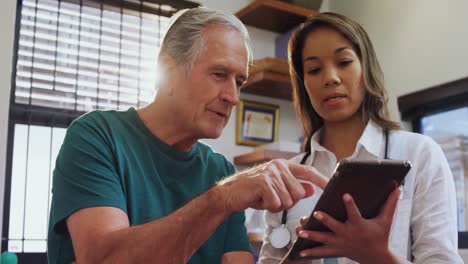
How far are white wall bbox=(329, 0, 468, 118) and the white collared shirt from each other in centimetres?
113

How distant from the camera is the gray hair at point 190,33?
1.22 meters

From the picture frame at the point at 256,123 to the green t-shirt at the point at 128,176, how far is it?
150 centimetres

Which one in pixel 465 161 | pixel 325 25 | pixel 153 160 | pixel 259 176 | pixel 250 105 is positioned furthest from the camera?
pixel 250 105

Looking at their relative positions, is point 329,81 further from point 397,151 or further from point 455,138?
point 455,138

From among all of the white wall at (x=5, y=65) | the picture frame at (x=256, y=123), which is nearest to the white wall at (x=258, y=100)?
the picture frame at (x=256, y=123)

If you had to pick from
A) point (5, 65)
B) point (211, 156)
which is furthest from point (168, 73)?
point (5, 65)

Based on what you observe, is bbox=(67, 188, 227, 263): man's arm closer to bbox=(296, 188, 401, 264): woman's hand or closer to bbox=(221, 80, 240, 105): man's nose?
bbox=(296, 188, 401, 264): woman's hand

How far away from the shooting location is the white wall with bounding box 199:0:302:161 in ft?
9.27

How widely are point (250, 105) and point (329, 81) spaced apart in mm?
1567

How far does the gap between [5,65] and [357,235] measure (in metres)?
1.82

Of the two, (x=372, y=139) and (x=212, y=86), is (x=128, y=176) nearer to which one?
(x=212, y=86)

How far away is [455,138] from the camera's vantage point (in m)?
2.43

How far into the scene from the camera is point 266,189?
2.85 feet

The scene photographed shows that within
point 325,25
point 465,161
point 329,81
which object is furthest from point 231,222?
point 465,161
